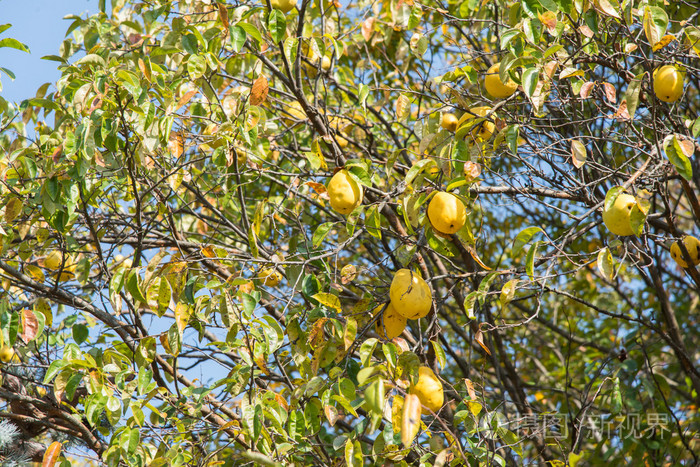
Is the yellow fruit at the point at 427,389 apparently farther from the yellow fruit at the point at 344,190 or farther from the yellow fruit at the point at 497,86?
the yellow fruit at the point at 497,86

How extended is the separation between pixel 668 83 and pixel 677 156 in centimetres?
38

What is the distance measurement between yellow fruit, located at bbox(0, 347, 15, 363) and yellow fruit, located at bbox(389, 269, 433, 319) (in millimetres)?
1923

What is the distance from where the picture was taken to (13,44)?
218cm

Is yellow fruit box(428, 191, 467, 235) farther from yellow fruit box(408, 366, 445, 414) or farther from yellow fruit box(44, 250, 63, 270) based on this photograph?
yellow fruit box(44, 250, 63, 270)

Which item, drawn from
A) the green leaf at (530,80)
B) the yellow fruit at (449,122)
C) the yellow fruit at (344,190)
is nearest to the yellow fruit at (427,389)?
the yellow fruit at (344,190)

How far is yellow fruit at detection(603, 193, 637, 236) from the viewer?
74.7 inches

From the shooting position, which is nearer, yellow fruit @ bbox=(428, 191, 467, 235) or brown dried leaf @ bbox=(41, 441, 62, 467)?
yellow fruit @ bbox=(428, 191, 467, 235)

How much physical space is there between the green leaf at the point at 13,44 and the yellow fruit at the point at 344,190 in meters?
1.20

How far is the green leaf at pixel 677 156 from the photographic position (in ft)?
6.03

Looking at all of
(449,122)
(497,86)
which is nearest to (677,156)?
(497,86)

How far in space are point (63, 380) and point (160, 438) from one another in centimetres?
39

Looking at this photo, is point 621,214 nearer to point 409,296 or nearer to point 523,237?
point 523,237

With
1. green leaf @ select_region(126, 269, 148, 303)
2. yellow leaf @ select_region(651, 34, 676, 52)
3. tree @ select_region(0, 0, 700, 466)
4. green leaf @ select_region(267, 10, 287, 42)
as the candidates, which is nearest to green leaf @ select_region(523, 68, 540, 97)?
tree @ select_region(0, 0, 700, 466)

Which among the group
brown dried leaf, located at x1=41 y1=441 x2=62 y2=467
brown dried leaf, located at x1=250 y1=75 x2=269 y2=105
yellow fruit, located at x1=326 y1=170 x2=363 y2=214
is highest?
brown dried leaf, located at x1=250 y1=75 x2=269 y2=105
